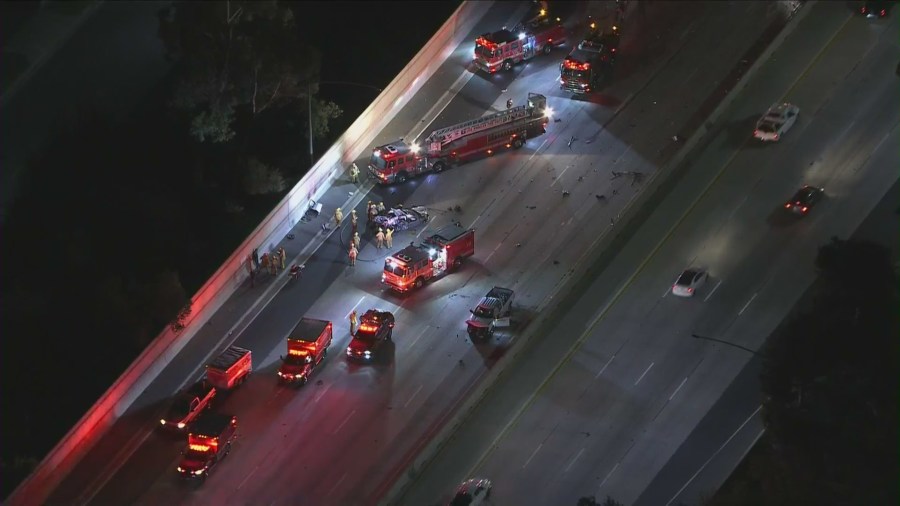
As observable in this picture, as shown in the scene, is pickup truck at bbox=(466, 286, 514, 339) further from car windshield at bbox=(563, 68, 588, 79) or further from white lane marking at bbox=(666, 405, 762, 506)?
car windshield at bbox=(563, 68, 588, 79)

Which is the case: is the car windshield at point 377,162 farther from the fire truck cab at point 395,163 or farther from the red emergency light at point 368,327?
the red emergency light at point 368,327

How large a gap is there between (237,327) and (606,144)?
22.2 meters

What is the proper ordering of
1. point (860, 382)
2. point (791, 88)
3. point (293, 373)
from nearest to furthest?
point (860, 382), point (293, 373), point (791, 88)

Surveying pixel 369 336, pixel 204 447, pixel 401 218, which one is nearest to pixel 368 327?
pixel 369 336

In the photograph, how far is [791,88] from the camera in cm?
7488

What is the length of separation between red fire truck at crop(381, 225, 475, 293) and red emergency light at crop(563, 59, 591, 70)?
13.8m

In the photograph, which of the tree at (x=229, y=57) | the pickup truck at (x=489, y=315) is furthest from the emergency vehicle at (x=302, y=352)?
the tree at (x=229, y=57)

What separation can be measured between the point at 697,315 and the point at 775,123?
13.4 meters

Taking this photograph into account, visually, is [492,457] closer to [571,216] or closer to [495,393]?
[495,393]

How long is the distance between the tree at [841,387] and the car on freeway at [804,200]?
9862mm

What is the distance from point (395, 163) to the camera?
72125 millimetres

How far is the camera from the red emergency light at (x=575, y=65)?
7625 cm

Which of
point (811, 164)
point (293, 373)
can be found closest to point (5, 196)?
point (293, 373)

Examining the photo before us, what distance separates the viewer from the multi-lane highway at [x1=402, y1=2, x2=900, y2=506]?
5766cm
